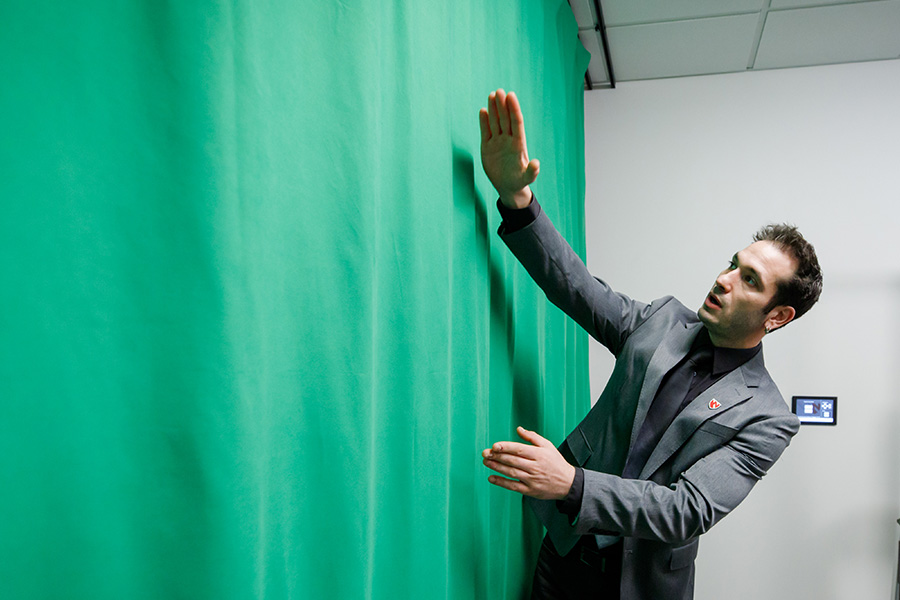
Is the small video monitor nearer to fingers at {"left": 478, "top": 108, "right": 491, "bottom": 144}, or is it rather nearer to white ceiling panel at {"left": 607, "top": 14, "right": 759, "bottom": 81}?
white ceiling panel at {"left": 607, "top": 14, "right": 759, "bottom": 81}

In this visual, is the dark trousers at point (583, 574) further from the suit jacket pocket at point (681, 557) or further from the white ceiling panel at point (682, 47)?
the white ceiling panel at point (682, 47)

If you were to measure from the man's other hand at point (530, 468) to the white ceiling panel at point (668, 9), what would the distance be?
192cm

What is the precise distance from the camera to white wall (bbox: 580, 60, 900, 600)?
262cm

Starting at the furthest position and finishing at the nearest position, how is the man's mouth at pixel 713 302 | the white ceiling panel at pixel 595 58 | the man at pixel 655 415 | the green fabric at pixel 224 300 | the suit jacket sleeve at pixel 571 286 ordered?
the white ceiling panel at pixel 595 58, the man's mouth at pixel 713 302, the suit jacket sleeve at pixel 571 286, the man at pixel 655 415, the green fabric at pixel 224 300

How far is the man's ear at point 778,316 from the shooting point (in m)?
1.30

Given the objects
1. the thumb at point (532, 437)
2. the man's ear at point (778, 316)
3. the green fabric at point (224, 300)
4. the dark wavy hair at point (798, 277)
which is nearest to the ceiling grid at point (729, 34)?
the dark wavy hair at point (798, 277)

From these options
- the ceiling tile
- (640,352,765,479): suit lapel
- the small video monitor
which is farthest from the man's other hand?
the small video monitor

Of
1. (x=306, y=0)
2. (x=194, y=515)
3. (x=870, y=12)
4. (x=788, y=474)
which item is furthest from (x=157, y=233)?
(x=788, y=474)

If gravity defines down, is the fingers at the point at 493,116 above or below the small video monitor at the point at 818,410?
above

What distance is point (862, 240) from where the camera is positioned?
2664 mm

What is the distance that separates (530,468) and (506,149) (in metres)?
0.55

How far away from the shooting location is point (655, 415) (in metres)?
1.28

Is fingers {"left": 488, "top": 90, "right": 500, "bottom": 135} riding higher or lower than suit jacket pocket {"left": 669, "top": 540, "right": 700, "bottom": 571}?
higher

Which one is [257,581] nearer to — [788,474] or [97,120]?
[97,120]
